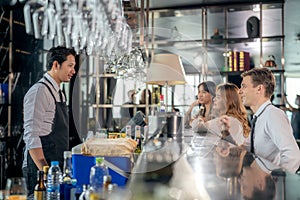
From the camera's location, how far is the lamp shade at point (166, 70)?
3590 millimetres

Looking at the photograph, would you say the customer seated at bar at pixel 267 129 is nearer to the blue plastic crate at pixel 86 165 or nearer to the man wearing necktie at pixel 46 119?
the blue plastic crate at pixel 86 165

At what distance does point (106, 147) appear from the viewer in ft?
6.41

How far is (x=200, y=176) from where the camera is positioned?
179 centimetres

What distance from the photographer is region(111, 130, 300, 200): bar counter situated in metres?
1.64

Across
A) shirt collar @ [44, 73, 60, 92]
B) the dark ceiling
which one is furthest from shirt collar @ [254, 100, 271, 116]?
the dark ceiling

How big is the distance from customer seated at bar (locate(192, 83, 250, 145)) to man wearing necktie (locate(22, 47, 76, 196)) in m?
1.03

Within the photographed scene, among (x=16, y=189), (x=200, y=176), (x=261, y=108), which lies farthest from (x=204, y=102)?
(x=16, y=189)

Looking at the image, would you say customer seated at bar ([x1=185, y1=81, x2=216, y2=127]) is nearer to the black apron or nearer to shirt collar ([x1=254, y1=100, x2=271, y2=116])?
shirt collar ([x1=254, y1=100, x2=271, y2=116])

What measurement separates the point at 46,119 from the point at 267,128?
5.06 feet

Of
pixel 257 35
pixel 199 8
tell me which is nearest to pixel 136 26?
pixel 199 8

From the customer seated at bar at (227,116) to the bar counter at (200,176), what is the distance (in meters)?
0.74

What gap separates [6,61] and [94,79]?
120cm

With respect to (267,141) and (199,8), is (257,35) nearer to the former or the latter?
(199,8)

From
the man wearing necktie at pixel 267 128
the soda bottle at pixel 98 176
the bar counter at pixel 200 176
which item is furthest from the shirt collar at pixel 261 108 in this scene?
the soda bottle at pixel 98 176
